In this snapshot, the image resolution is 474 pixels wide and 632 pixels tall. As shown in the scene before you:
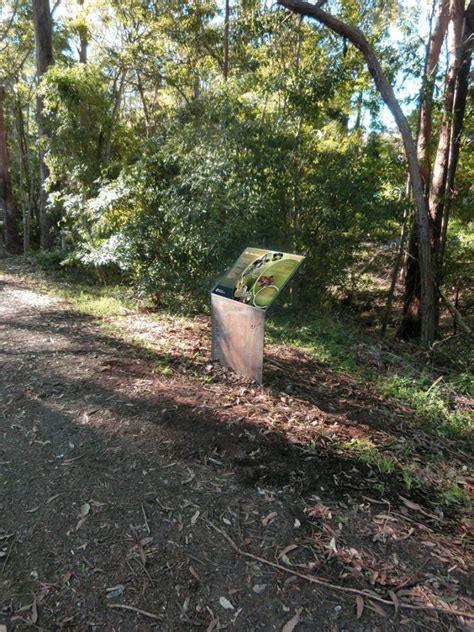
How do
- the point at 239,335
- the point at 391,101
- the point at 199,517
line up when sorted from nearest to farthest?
the point at 199,517 < the point at 239,335 < the point at 391,101

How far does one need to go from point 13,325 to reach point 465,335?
6.84 metres

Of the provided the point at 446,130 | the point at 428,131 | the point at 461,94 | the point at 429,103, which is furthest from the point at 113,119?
the point at 461,94

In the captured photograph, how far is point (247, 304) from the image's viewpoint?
13.7 ft

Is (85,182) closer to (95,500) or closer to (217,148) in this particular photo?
(217,148)

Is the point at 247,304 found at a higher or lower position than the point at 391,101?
lower

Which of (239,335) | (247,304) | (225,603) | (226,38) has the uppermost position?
(226,38)

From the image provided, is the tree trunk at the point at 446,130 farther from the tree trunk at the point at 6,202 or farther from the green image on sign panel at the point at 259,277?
the tree trunk at the point at 6,202

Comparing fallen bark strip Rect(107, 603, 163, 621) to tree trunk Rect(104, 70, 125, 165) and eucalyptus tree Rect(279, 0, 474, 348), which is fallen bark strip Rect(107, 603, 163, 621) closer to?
eucalyptus tree Rect(279, 0, 474, 348)

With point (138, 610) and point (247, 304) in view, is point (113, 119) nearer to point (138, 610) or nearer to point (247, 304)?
point (247, 304)

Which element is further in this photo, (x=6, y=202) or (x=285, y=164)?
(x=6, y=202)

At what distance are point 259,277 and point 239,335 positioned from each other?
0.63m

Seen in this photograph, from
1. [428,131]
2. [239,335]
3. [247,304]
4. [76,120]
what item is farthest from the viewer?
[76,120]

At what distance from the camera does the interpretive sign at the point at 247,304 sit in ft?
13.4

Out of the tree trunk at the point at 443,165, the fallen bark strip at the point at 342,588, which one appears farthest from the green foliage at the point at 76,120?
the fallen bark strip at the point at 342,588
